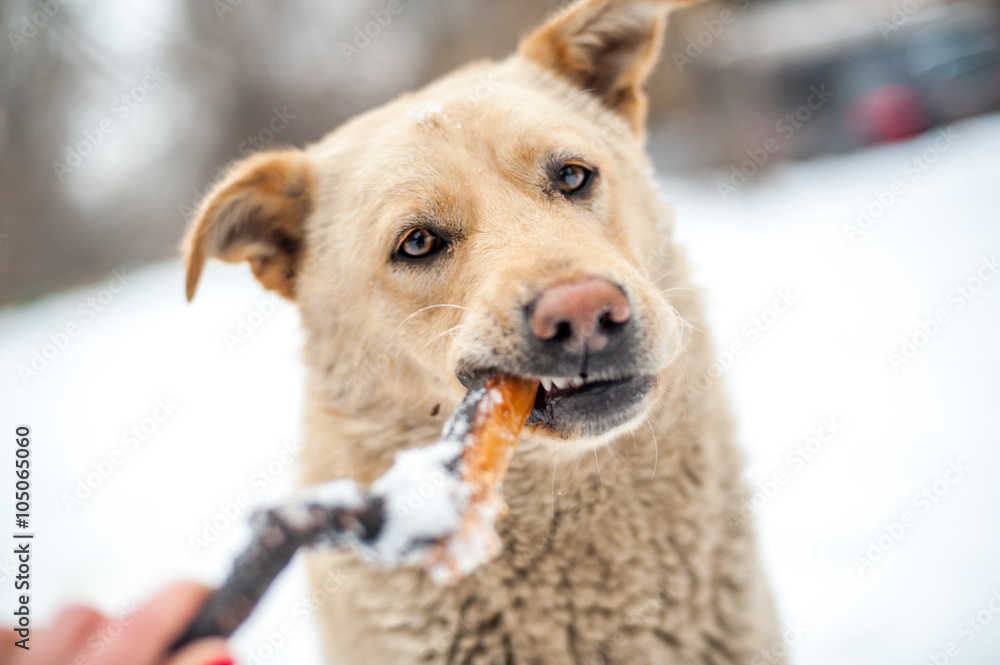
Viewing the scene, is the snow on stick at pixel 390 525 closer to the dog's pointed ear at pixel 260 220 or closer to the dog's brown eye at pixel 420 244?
the dog's brown eye at pixel 420 244

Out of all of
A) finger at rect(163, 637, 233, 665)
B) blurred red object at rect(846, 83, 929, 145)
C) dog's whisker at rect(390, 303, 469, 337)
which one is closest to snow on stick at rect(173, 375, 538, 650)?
finger at rect(163, 637, 233, 665)

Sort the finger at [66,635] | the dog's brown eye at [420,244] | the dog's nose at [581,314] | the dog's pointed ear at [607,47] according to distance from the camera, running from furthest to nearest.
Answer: the dog's pointed ear at [607,47]
the dog's brown eye at [420,244]
the dog's nose at [581,314]
the finger at [66,635]

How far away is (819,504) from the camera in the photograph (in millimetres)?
3893

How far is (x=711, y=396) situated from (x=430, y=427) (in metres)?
1.08

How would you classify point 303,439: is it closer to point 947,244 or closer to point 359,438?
point 359,438

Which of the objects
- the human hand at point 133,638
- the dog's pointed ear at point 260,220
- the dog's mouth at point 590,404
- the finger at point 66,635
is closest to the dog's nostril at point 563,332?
the dog's mouth at point 590,404

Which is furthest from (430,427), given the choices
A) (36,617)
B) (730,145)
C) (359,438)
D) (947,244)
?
(730,145)

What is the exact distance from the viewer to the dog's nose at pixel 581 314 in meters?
1.67

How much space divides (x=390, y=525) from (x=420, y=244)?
1244 millimetres

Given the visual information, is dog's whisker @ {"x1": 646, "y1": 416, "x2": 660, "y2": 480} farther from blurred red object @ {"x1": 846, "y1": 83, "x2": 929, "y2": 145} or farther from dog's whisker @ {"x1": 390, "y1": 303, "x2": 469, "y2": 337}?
blurred red object @ {"x1": 846, "y1": 83, "x2": 929, "y2": 145}

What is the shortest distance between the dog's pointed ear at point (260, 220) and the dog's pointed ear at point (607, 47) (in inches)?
46.9

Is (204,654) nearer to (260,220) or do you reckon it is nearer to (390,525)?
(390,525)

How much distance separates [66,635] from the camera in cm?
124

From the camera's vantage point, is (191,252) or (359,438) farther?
(359,438)
